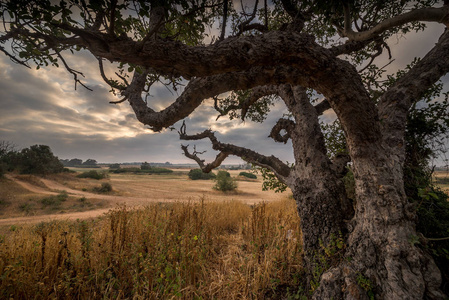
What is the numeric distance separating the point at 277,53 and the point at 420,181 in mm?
3168

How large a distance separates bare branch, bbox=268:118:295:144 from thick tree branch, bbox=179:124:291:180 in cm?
62

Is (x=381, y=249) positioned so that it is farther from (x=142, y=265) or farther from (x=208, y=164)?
(x=208, y=164)

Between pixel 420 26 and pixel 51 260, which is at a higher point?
pixel 420 26

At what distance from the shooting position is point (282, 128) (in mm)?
3959

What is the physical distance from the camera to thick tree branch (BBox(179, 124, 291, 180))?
3895mm

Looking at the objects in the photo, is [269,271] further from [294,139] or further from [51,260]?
[51,260]

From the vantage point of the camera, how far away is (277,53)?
1784 millimetres

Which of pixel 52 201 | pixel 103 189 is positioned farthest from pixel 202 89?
pixel 103 189

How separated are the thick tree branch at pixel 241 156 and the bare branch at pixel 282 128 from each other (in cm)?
62

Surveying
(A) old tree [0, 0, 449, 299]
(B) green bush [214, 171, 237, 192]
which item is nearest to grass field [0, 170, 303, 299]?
(A) old tree [0, 0, 449, 299]

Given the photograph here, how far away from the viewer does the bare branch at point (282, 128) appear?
373 centimetres

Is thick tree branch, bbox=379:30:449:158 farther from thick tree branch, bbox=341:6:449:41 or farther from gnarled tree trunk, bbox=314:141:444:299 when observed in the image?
thick tree branch, bbox=341:6:449:41

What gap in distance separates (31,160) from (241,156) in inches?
1032

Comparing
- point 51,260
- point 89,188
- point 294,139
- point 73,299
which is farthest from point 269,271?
point 89,188
